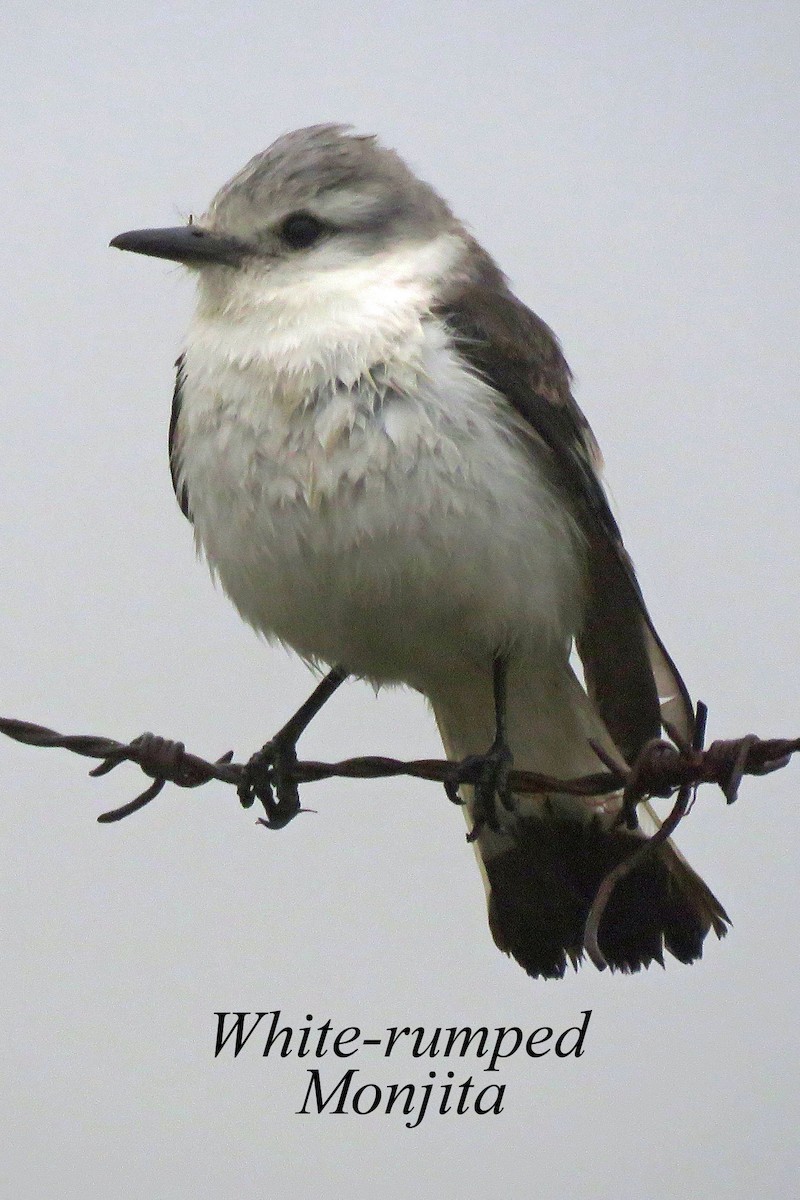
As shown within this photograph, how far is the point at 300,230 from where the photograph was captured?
4.16 meters

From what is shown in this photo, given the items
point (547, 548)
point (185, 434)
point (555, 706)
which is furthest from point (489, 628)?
point (185, 434)

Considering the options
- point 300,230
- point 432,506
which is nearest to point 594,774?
point 432,506

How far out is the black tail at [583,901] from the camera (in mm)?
3982

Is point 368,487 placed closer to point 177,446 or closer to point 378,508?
point 378,508

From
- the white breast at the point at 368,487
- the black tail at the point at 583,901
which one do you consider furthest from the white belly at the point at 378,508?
the black tail at the point at 583,901

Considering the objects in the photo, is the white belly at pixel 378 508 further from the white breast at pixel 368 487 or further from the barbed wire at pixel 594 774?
the barbed wire at pixel 594 774

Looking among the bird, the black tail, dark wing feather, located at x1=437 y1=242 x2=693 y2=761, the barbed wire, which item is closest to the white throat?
the bird

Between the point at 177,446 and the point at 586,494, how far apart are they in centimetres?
114

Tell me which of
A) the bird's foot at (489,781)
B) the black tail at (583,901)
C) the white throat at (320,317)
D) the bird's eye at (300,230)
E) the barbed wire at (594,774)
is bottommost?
the black tail at (583,901)

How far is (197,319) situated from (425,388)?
32.6 inches

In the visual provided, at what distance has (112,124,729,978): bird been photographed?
12.1ft

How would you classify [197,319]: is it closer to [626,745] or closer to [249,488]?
[249,488]

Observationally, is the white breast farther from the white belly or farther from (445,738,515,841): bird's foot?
(445,738,515,841): bird's foot

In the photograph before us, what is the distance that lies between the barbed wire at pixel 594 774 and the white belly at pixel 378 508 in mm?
469
